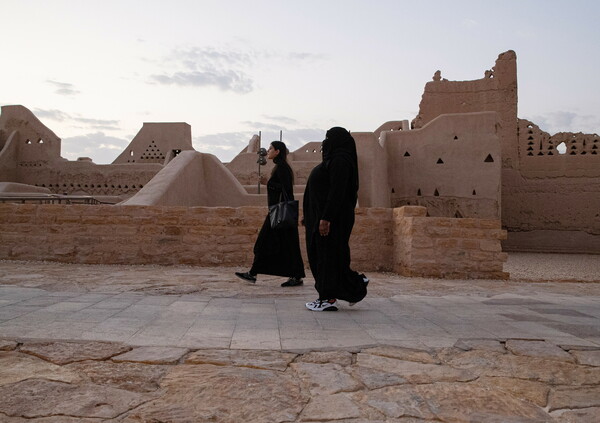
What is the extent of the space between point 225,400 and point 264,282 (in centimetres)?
394

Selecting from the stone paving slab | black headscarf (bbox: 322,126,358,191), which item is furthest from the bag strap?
the stone paving slab

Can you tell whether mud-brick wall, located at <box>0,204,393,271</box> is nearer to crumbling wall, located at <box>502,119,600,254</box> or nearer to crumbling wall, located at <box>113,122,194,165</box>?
crumbling wall, located at <box>502,119,600,254</box>

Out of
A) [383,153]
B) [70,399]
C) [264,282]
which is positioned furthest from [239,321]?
[383,153]

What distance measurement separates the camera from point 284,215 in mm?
5324

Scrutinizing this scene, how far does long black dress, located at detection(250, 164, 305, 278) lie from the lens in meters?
5.53

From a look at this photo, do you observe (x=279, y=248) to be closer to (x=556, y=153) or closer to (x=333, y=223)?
(x=333, y=223)

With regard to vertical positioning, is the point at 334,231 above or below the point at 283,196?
below

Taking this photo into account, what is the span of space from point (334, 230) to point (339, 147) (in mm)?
710

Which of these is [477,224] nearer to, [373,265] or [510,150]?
[373,265]

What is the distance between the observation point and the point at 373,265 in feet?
24.9

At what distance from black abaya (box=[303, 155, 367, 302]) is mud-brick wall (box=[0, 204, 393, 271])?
10.5 feet

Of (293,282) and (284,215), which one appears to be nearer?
(284,215)

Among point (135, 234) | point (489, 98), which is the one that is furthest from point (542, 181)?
point (135, 234)

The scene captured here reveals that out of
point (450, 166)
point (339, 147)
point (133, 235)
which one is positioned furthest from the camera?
point (450, 166)
